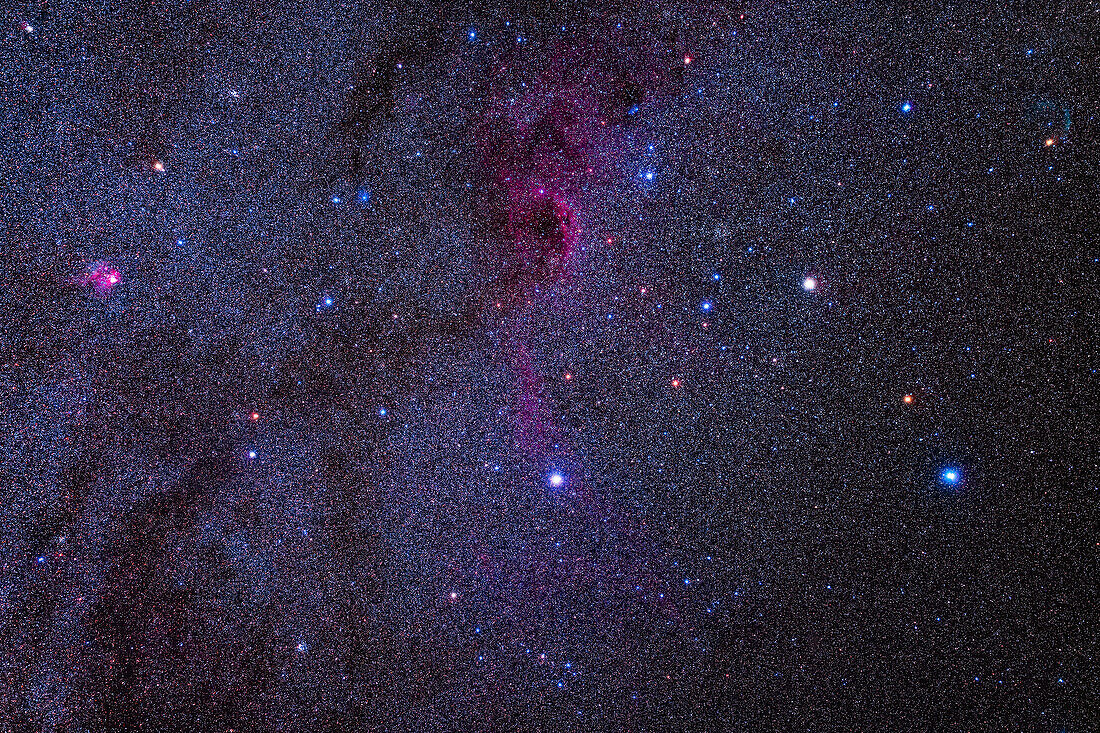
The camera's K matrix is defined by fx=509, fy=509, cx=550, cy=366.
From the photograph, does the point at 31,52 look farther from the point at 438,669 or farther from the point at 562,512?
the point at 438,669

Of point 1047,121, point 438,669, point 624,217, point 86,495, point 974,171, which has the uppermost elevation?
point 1047,121

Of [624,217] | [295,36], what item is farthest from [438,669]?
[295,36]

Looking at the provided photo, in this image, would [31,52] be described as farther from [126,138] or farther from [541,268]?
[541,268]

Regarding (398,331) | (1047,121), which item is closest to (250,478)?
(398,331)

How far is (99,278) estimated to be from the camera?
167 cm

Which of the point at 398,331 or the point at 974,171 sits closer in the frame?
the point at 974,171

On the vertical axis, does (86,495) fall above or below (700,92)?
below

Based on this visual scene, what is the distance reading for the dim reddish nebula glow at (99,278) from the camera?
1667mm

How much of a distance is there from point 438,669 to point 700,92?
2.08 metres

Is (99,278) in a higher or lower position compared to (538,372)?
higher

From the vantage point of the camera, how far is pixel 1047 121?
5.09ft

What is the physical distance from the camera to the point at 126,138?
1.67 meters

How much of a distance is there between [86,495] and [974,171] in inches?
119

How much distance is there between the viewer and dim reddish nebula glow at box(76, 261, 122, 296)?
65.6 inches
